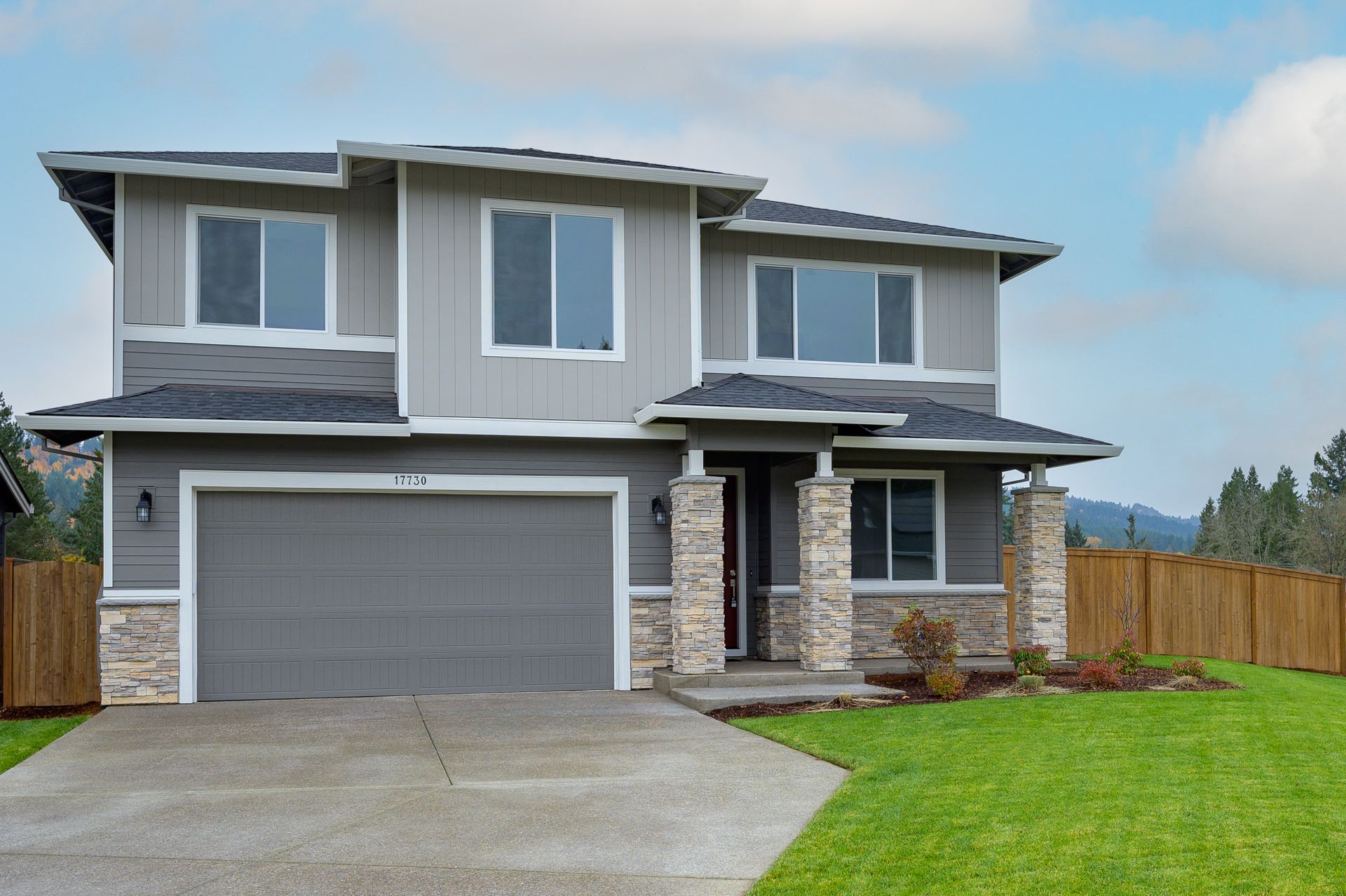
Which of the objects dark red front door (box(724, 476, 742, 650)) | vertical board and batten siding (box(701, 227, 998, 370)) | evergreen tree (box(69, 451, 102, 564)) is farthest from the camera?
evergreen tree (box(69, 451, 102, 564))

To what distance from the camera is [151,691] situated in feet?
37.9

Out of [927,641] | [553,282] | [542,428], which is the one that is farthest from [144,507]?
[927,641]

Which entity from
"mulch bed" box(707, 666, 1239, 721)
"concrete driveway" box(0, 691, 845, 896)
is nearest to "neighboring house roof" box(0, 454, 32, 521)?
"concrete driveway" box(0, 691, 845, 896)

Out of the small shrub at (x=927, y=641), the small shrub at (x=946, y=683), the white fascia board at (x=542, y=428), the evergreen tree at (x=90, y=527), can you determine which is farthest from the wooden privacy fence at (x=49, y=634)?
the evergreen tree at (x=90, y=527)

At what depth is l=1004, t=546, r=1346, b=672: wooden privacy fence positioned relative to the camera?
17.2 metres

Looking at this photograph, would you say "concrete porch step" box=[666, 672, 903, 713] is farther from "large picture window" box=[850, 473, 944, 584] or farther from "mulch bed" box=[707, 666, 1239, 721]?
"large picture window" box=[850, 473, 944, 584]

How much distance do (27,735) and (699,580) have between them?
253 inches

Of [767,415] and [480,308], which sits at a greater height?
[480,308]

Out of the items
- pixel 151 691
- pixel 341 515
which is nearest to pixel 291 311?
pixel 341 515

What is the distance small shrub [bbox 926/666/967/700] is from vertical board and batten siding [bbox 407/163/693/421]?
13.6 ft

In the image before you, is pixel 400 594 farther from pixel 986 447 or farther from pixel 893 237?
pixel 893 237

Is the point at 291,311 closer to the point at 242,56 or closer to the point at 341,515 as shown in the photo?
the point at 341,515

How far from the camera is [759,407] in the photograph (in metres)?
12.1

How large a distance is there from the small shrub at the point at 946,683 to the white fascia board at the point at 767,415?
8.78 ft
